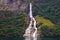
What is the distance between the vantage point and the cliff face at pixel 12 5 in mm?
97500

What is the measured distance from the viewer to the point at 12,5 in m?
100

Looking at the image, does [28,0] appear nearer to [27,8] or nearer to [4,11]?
[27,8]

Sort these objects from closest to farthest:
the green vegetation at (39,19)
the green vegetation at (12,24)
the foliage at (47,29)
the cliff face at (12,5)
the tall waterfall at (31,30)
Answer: the green vegetation at (12,24) < the foliage at (47,29) < the tall waterfall at (31,30) < the green vegetation at (39,19) < the cliff face at (12,5)

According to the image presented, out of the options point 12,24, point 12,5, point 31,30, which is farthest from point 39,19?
point 12,5

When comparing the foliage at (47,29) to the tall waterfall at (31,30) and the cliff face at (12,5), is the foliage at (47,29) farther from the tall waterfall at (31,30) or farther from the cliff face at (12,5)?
the cliff face at (12,5)

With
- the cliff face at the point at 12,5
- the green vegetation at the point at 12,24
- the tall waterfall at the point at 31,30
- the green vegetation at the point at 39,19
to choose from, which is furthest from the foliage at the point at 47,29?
the cliff face at the point at 12,5

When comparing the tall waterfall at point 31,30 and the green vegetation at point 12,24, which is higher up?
the green vegetation at point 12,24

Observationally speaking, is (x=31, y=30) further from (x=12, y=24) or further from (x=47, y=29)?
(x=12, y=24)

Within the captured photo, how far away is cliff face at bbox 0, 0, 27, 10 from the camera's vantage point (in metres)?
97.5

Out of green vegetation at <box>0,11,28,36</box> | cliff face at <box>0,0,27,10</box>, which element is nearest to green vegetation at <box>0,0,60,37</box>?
green vegetation at <box>0,11,28,36</box>

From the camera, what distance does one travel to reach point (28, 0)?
98.0m

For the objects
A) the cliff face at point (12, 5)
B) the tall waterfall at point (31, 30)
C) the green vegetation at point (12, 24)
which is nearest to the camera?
the green vegetation at point (12, 24)

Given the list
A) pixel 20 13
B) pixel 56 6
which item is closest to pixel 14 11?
pixel 20 13

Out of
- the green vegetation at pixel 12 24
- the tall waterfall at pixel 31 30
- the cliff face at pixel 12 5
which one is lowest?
the tall waterfall at pixel 31 30
